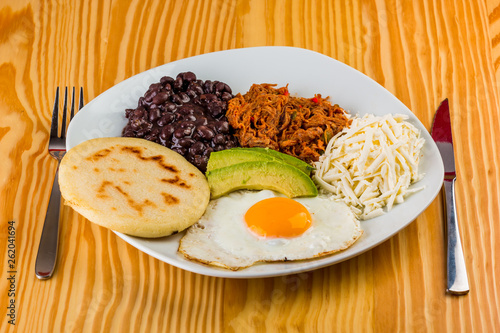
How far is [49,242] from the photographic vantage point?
4.00m

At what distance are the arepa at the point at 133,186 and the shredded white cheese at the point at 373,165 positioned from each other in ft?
3.33

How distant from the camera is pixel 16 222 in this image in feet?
13.9

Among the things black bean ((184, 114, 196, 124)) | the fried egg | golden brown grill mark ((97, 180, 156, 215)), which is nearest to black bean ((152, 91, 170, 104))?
black bean ((184, 114, 196, 124))

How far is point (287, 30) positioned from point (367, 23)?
93 cm

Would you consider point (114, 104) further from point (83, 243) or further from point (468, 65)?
point (468, 65)

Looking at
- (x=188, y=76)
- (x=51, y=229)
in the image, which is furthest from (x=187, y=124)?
(x=51, y=229)

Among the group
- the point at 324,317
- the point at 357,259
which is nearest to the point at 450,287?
the point at 357,259

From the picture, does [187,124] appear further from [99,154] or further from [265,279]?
[265,279]

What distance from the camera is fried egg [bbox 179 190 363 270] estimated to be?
3498 mm

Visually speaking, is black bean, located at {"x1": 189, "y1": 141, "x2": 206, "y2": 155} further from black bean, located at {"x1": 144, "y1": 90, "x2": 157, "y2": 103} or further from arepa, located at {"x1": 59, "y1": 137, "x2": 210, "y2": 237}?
black bean, located at {"x1": 144, "y1": 90, "x2": 157, "y2": 103}

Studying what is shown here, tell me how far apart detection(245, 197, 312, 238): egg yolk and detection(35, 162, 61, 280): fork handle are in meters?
1.41

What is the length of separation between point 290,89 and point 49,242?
2.49m

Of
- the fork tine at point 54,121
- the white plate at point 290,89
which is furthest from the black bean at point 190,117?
the fork tine at point 54,121

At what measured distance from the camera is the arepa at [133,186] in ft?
11.9
